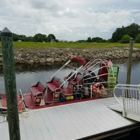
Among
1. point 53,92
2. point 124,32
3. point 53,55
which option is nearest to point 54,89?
point 53,92

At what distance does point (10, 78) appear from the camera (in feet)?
9.52

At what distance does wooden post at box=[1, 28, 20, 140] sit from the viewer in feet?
9.04

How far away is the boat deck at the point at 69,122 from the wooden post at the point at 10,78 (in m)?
1.36

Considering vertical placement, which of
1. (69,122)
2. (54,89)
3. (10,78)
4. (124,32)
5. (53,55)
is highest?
(124,32)

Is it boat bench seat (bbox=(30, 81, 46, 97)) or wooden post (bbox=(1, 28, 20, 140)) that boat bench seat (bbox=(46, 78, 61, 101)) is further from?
wooden post (bbox=(1, 28, 20, 140))

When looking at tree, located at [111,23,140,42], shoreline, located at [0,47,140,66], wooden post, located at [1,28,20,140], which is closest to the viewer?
wooden post, located at [1,28,20,140]

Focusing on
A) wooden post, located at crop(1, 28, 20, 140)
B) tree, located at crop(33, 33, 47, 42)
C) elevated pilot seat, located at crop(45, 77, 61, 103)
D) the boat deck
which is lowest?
the boat deck

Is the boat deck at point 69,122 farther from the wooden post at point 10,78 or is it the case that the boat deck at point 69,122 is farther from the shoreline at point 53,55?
the shoreline at point 53,55

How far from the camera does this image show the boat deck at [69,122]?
4578 millimetres

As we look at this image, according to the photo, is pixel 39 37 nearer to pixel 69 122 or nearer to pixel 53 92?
pixel 53 92

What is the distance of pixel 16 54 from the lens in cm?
2384

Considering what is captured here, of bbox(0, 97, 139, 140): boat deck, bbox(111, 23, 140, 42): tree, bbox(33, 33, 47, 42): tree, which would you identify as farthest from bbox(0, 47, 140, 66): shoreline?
bbox(111, 23, 140, 42): tree

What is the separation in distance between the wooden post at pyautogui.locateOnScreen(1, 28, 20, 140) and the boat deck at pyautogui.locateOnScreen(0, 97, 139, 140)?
1.36m

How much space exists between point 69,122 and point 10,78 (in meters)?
2.82
